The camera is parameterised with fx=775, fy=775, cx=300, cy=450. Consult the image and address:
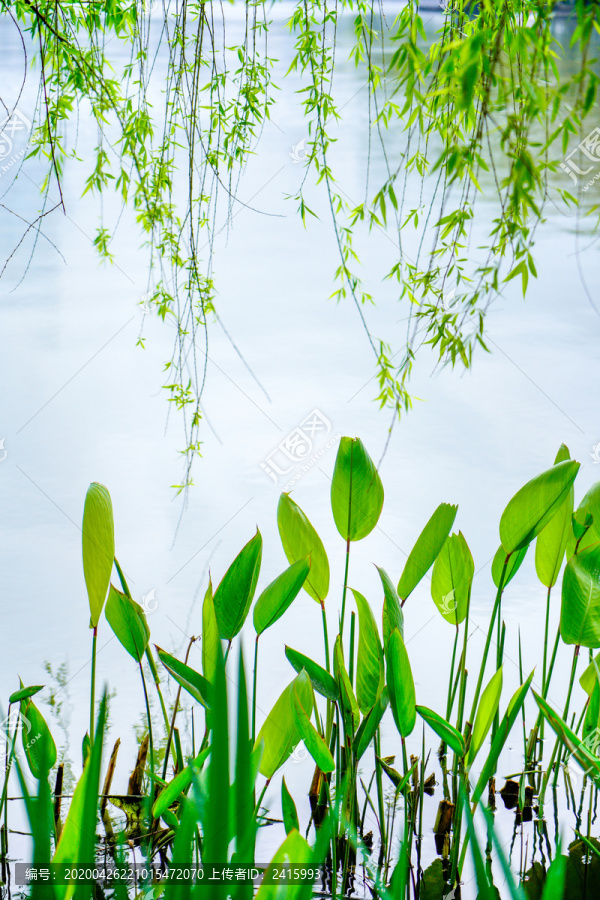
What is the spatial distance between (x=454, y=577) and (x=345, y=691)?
201mm

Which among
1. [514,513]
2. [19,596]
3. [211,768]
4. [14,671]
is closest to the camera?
[211,768]

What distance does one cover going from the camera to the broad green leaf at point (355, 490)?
88 centimetres

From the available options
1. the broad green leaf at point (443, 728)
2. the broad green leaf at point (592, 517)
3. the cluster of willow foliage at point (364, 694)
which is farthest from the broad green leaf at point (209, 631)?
the broad green leaf at point (592, 517)

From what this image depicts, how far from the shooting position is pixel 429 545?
90cm

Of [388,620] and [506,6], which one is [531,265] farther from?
[388,620]

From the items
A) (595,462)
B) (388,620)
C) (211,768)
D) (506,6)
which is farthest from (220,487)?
(211,768)

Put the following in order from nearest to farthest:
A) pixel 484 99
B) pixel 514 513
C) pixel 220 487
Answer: pixel 484 99
pixel 514 513
pixel 220 487

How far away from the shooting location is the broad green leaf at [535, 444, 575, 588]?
969 millimetres

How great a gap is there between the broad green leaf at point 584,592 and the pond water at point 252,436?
1.44ft

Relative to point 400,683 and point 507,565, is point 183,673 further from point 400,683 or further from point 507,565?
point 507,565

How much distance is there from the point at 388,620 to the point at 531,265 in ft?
1.42

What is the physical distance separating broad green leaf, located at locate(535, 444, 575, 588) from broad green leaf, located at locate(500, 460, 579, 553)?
0.36ft

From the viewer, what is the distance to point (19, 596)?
173 cm

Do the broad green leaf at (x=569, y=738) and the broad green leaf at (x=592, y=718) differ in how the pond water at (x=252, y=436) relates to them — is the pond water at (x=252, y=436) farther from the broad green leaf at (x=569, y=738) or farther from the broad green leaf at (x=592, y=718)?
the broad green leaf at (x=569, y=738)
